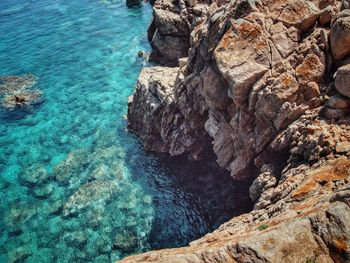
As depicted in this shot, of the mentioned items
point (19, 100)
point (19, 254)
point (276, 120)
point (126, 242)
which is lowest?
point (19, 254)

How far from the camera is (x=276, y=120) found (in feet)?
86.8

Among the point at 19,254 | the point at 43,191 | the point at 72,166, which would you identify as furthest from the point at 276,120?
the point at 43,191

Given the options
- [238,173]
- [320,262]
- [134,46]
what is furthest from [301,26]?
[134,46]

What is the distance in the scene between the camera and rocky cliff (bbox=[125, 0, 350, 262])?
16047 mm

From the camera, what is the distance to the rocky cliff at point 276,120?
16047 mm

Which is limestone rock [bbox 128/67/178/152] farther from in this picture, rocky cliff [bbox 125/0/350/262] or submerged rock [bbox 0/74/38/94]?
submerged rock [bbox 0/74/38/94]

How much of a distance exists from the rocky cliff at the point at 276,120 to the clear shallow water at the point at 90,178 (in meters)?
5.46

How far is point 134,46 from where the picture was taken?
2707 inches

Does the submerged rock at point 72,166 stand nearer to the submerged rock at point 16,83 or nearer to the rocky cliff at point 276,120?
the rocky cliff at point 276,120

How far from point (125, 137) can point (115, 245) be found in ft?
54.1

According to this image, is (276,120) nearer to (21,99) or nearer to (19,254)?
(19,254)

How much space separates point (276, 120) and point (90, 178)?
2498 centimetres

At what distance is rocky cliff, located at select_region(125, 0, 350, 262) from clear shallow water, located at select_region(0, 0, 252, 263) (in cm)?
546

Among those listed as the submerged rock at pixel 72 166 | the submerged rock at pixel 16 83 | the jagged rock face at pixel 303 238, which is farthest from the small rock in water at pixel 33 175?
the jagged rock face at pixel 303 238
